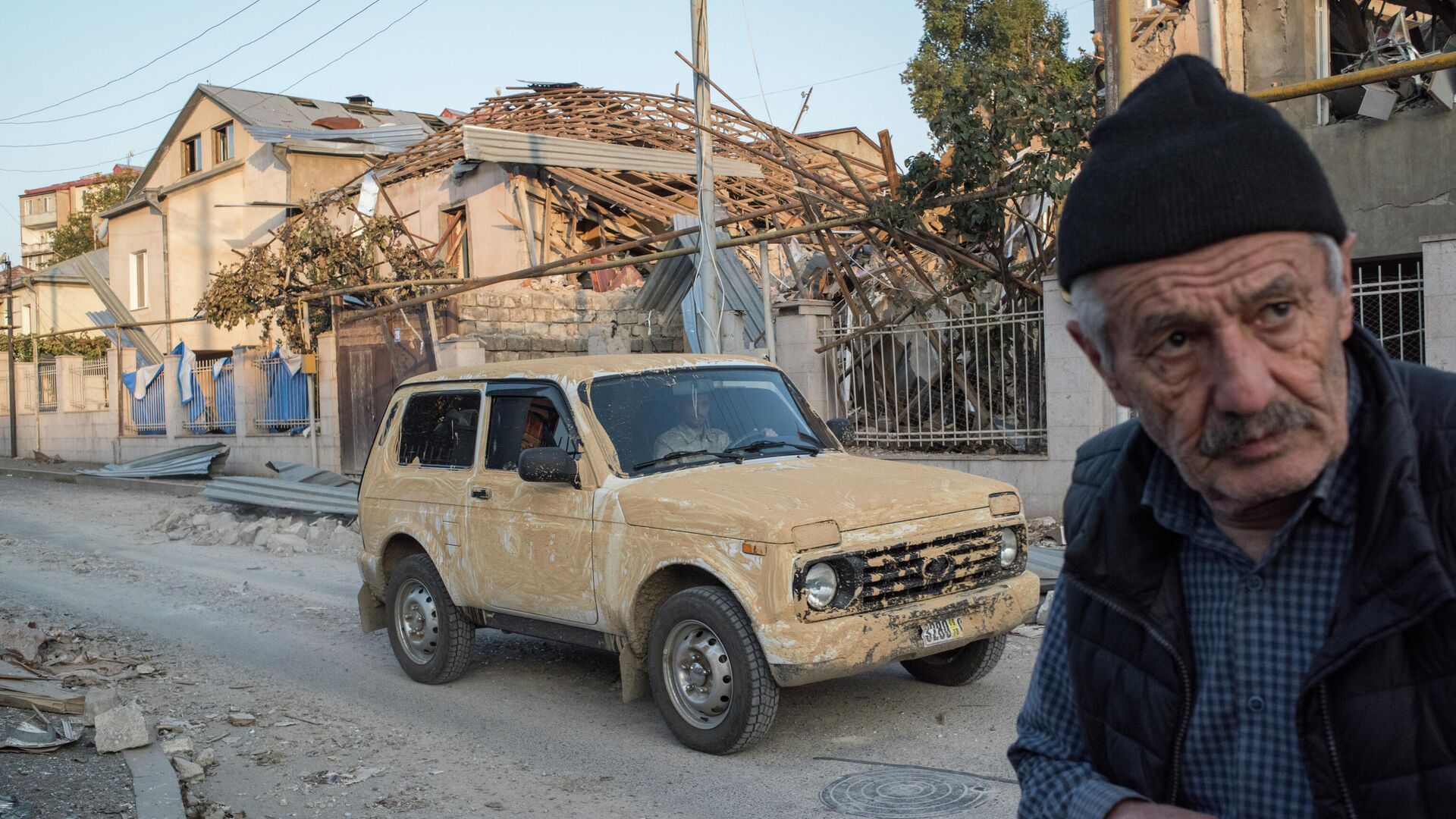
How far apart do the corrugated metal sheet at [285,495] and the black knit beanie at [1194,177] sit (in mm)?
14845

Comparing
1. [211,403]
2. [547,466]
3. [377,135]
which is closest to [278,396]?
[211,403]

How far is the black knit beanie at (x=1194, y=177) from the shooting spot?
4.46 feet

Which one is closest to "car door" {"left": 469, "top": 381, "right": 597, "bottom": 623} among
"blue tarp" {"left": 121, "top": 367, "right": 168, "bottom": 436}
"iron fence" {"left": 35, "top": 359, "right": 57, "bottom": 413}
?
"blue tarp" {"left": 121, "top": 367, "right": 168, "bottom": 436}

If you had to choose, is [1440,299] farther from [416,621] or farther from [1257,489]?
[1257,489]

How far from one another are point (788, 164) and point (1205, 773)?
43.7 feet

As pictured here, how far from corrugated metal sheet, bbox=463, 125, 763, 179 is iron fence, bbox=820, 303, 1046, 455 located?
7453 mm

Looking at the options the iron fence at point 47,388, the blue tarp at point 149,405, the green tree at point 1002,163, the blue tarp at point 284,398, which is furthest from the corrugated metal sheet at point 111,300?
the green tree at point 1002,163

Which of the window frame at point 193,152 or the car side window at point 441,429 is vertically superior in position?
the window frame at point 193,152

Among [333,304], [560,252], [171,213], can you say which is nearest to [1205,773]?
[333,304]

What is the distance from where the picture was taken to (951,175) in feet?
40.6

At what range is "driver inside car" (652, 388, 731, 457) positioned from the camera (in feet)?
22.6

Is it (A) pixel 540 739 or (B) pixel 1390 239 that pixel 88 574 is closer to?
(A) pixel 540 739

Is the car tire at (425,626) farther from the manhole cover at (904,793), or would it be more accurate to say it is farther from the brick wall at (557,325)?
the brick wall at (557,325)

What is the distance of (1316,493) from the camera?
4.58 ft
